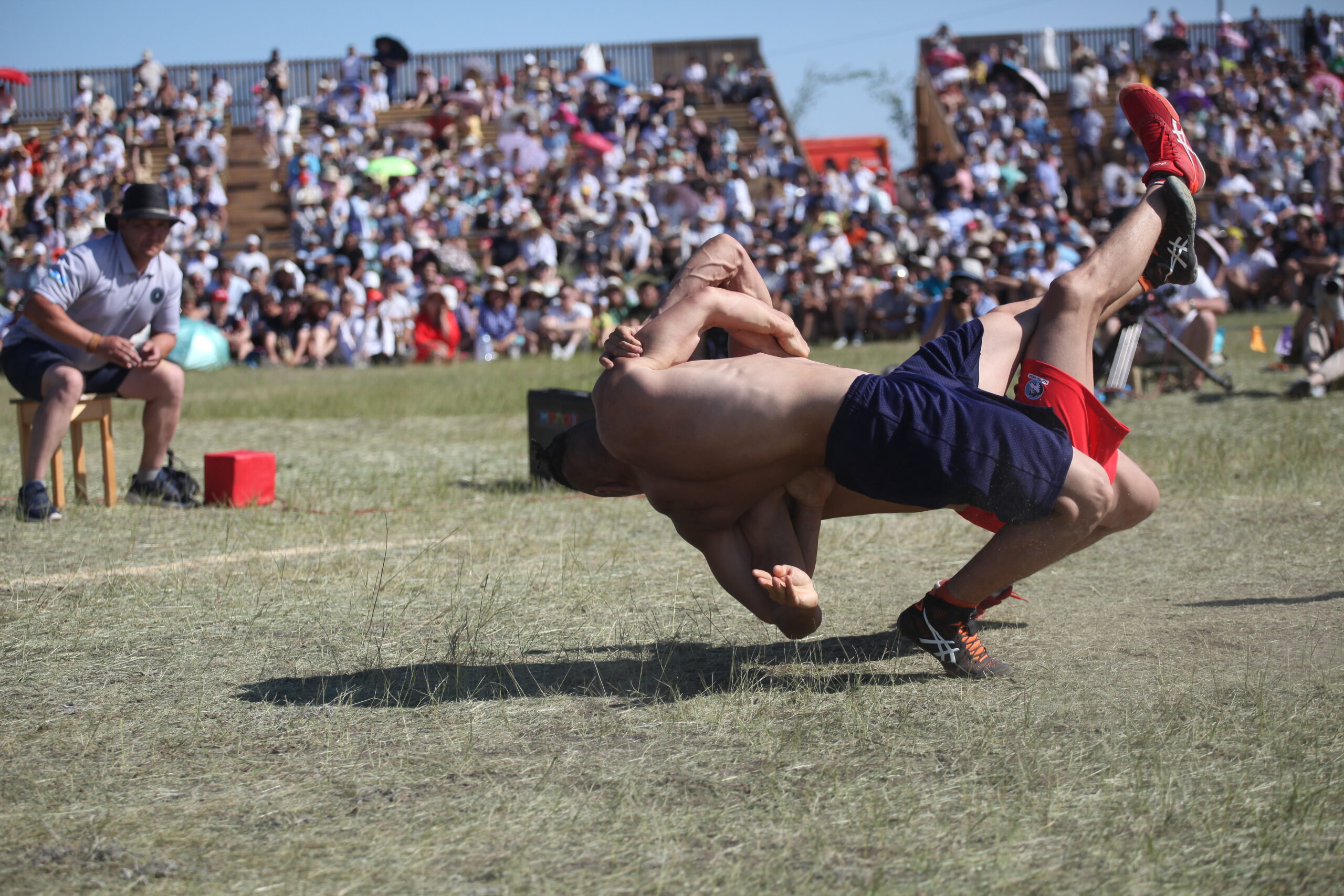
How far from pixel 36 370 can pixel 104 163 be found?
55.3ft

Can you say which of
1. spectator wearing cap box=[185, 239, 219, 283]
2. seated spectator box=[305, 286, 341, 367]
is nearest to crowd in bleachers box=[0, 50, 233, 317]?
spectator wearing cap box=[185, 239, 219, 283]

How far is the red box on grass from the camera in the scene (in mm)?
6180

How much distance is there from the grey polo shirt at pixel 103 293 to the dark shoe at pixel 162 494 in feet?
2.15

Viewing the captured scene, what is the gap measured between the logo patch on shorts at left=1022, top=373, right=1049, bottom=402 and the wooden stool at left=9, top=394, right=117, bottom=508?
4.56 m

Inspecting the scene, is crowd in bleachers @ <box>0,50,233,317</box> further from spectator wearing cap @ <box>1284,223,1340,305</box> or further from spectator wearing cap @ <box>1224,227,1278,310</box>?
spectator wearing cap @ <box>1224,227,1278,310</box>

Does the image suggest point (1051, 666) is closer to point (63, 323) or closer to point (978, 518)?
point (978, 518)

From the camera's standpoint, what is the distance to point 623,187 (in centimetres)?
1945

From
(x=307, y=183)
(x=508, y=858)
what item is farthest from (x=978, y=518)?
(x=307, y=183)

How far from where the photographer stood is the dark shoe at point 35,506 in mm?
5676

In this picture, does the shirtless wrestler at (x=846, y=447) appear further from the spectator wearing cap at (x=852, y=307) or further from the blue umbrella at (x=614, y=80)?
the blue umbrella at (x=614, y=80)

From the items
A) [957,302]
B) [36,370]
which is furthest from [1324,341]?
[36,370]

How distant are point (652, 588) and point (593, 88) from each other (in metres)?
19.9

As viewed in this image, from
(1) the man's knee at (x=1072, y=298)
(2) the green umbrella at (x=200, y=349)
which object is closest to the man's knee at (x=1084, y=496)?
(1) the man's knee at (x=1072, y=298)

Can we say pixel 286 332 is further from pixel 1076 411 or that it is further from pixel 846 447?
pixel 846 447
